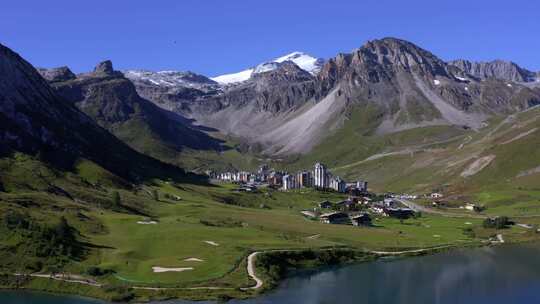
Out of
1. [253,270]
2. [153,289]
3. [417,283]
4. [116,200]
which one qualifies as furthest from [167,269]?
[116,200]

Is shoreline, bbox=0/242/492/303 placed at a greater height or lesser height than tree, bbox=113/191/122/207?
lesser

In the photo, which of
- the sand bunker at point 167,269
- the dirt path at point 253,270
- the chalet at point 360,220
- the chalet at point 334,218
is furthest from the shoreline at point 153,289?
the chalet at point 334,218

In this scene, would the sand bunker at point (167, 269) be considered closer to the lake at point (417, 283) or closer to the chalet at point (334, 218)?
the lake at point (417, 283)

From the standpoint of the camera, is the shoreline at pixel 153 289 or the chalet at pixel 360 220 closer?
the shoreline at pixel 153 289

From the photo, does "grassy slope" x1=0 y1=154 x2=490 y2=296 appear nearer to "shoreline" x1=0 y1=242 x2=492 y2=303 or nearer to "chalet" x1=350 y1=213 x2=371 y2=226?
"shoreline" x1=0 y1=242 x2=492 y2=303

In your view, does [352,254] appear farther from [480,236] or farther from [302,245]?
[480,236]

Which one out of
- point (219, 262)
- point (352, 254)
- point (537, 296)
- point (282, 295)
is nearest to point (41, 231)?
point (219, 262)

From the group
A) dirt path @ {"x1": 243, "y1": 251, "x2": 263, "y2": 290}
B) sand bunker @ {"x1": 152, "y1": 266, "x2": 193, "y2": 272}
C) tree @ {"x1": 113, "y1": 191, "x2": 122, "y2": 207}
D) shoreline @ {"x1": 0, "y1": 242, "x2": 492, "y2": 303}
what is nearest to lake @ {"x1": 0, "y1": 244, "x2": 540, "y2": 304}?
shoreline @ {"x1": 0, "y1": 242, "x2": 492, "y2": 303}

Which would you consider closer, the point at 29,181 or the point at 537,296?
the point at 537,296
